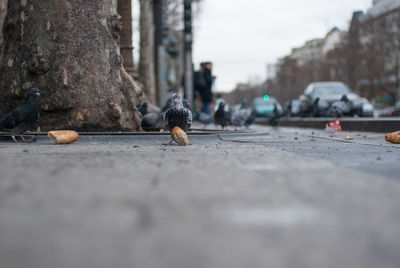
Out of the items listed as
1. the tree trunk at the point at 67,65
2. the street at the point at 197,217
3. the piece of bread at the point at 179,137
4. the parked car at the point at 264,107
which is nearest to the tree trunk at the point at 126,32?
the tree trunk at the point at 67,65

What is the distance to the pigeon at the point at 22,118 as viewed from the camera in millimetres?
8469

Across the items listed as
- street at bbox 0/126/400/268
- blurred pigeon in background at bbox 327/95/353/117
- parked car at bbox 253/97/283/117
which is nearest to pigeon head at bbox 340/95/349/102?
blurred pigeon in background at bbox 327/95/353/117

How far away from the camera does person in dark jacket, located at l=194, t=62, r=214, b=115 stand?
19906 mm

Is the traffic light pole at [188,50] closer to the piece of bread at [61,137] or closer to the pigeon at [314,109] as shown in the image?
the pigeon at [314,109]

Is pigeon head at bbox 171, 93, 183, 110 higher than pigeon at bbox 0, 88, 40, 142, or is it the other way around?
pigeon head at bbox 171, 93, 183, 110

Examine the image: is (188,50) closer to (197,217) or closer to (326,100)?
(326,100)

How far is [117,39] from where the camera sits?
1005 centimetres

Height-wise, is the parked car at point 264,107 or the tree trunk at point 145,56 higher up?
the tree trunk at point 145,56

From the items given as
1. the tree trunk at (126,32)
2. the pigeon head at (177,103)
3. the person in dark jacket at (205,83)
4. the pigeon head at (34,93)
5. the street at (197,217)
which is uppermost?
the tree trunk at (126,32)

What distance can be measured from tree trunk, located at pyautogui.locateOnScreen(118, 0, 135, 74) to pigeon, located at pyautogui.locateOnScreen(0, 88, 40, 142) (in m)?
6.93

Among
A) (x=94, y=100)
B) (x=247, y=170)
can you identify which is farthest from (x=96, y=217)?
(x=94, y=100)

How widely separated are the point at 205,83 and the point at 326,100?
6807 millimetres

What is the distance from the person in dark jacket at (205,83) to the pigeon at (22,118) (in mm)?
11534

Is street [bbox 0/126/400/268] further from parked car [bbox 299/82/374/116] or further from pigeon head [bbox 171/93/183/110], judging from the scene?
parked car [bbox 299/82/374/116]
